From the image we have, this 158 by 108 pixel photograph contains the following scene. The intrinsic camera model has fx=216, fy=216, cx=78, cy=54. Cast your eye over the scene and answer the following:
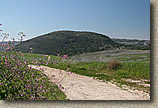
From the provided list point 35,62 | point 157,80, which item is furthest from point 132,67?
point 35,62

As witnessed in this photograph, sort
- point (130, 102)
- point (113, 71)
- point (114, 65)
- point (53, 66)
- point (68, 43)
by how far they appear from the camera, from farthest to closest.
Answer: point (113, 71)
point (114, 65)
point (68, 43)
point (53, 66)
point (130, 102)

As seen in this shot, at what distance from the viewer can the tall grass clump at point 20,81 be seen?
4180 mm

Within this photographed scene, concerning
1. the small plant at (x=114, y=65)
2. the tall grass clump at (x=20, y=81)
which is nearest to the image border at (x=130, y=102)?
the tall grass clump at (x=20, y=81)

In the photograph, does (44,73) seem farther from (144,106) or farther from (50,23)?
(144,106)

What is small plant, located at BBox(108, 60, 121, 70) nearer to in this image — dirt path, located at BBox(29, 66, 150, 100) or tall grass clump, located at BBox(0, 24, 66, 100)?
dirt path, located at BBox(29, 66, 150, 100)

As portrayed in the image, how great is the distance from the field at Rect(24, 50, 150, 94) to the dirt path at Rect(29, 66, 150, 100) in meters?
0.21

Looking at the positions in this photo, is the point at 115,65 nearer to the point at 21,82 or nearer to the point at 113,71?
the point at 113,71

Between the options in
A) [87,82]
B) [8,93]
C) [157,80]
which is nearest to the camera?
[8,93]

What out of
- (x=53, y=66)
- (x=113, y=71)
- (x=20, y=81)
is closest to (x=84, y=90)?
(x=53, y=66)

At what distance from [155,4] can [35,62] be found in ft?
9.16

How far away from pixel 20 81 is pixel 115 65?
231 cm

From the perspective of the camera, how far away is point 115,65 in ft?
17.4

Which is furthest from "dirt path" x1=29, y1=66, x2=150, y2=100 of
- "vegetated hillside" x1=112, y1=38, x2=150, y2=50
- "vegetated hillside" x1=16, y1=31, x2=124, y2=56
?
"vegetated hillside" x1=112, y1=38, x2=150, y2=50

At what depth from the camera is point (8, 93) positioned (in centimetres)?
415
